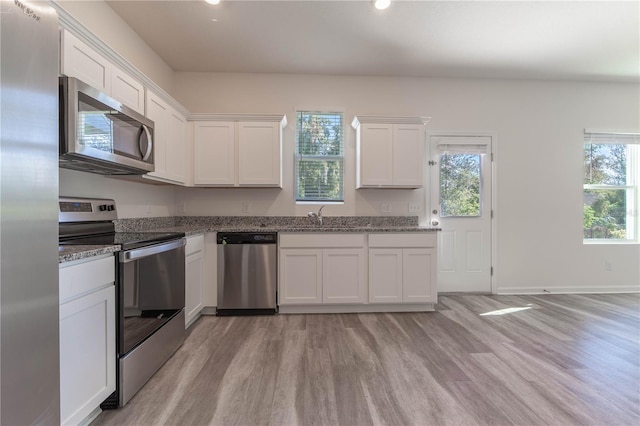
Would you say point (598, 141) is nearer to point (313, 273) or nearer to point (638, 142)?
point (638, 142)

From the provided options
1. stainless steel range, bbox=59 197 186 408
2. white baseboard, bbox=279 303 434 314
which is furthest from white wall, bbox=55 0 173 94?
white baseboard, bbox=279 303 434 314

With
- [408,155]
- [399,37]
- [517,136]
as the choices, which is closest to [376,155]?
[408,155]

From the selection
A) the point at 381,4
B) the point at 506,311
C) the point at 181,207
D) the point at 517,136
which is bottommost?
the point at 506,311

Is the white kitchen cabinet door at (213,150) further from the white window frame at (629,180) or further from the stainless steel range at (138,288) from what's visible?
the white window frame at (629,180)

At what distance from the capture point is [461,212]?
370 centimetres

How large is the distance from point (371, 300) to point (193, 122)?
2.79m

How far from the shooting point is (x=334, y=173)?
142 inches

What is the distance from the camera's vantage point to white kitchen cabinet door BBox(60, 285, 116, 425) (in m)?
1.21

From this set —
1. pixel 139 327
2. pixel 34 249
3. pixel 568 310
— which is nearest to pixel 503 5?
pixel 568 310

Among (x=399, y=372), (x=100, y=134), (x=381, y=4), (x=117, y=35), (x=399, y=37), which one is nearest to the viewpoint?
(x=100, y=134)

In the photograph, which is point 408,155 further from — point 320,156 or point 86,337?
point 86,337

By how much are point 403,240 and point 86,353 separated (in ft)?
8.63

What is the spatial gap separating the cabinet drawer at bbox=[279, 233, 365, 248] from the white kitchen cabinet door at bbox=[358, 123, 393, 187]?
2.42 ft

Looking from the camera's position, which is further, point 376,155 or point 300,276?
point 376,155
